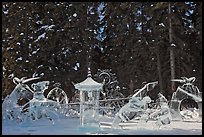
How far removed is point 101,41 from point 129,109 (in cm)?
922

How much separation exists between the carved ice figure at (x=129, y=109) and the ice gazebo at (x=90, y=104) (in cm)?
48

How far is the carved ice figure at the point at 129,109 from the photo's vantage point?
290 inches

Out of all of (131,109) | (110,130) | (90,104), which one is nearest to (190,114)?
(131,109)

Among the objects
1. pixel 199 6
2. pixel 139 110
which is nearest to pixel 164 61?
pixel 199 6

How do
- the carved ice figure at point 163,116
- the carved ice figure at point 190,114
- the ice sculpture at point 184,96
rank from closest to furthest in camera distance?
the carved ice figure at point 163,116
the ice sculpture at point 184,96
the carved ice figure at point 190,114

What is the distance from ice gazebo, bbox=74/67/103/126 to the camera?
288 inches

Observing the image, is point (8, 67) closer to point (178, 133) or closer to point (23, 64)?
point (23, 64)

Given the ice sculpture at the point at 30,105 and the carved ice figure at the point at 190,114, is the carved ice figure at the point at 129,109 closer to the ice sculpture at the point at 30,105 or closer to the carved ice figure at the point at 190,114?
the ice sculpture at the point at 30,105

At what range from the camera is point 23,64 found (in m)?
14.8

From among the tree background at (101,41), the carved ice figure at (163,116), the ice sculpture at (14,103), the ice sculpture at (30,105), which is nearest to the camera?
the carved ice figure at (163,116)

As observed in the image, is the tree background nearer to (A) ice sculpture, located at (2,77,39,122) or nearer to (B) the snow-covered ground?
(A) ice sculpture, located at (2,77,39,122)

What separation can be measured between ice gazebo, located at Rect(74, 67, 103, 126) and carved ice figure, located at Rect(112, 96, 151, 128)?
0.48 metres

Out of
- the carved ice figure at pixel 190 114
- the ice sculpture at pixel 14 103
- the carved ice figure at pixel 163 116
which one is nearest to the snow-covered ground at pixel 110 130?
the carved ice figure at pixel 163 116

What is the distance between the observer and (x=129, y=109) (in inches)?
291
